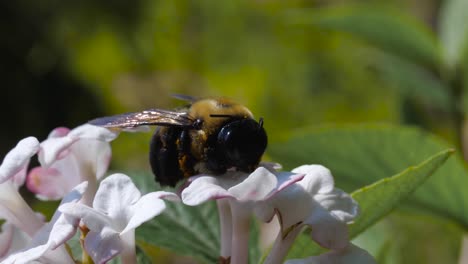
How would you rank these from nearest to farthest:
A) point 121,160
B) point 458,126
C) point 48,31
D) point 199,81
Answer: point 458,126 < point 121,160 < point 199,81 < point 48,31

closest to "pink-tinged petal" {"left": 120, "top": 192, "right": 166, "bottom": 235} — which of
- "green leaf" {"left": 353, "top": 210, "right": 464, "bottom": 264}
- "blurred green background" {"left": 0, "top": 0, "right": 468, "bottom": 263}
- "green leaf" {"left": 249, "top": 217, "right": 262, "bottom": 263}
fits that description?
"green leaf" {"left": 249, "top": 217, "right": 262, "bottom": 263}

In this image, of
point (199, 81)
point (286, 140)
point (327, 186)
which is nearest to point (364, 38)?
point (286, 140)

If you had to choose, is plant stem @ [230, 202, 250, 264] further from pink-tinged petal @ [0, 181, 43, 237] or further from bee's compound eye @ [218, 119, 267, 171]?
pink-tinged petal @ [0, 181, 43, 237]

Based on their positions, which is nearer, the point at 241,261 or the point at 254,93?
the point at 241,261

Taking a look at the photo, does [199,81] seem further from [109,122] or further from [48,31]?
[109,122]

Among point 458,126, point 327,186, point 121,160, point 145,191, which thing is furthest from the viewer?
point 121,160

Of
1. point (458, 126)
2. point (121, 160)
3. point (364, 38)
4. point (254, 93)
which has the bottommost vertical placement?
point (121, 160)

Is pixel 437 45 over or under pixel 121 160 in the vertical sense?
over
